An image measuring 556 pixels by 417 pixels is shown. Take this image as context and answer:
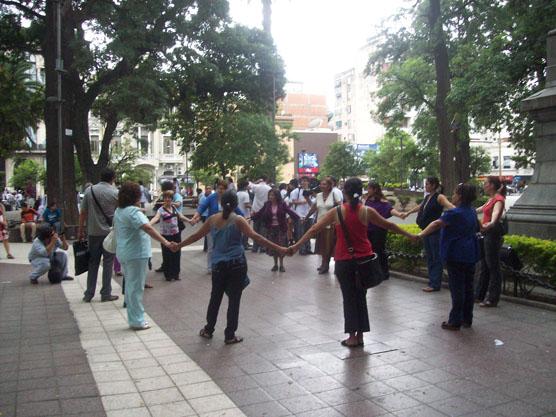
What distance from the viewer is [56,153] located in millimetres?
19000

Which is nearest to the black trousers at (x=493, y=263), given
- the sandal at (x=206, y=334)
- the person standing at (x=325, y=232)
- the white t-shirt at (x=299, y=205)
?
the person standing at (x=325, y=232)

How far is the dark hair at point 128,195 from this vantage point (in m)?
6.76

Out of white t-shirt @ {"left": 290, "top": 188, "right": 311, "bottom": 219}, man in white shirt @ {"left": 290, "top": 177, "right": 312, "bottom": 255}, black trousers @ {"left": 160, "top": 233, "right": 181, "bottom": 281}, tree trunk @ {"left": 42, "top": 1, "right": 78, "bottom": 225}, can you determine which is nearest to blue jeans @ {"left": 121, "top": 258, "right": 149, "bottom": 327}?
black trousers @ {"left": 160, "top": 233, "right": 181, "bottom": 281}

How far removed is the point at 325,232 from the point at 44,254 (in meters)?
4.94

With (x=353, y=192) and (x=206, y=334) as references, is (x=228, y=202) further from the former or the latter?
(x=206, y=334)

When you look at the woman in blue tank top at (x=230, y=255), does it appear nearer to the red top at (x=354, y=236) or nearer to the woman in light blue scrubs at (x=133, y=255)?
the red top at (x=354, y=236)

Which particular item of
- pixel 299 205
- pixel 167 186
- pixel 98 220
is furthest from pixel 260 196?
pixel 98 220

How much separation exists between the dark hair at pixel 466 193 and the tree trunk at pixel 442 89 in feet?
46.8

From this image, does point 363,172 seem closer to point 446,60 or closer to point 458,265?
point 446,60

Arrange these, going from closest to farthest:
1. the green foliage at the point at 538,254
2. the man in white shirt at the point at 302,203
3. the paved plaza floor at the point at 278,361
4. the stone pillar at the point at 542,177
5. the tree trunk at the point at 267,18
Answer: the paved plaza floor at the point at 278,361
the green foliage at the point at 538,254
the stone pillar at the point at 542,177
the man in white shirt at the point at 302,203
the tree trunk at the point at 267,18

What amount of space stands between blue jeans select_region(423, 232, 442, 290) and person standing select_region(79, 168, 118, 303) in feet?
15.4

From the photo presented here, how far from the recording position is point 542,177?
10.2 m

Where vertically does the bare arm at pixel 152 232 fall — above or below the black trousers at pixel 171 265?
above

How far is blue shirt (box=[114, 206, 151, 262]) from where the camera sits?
656 cm
